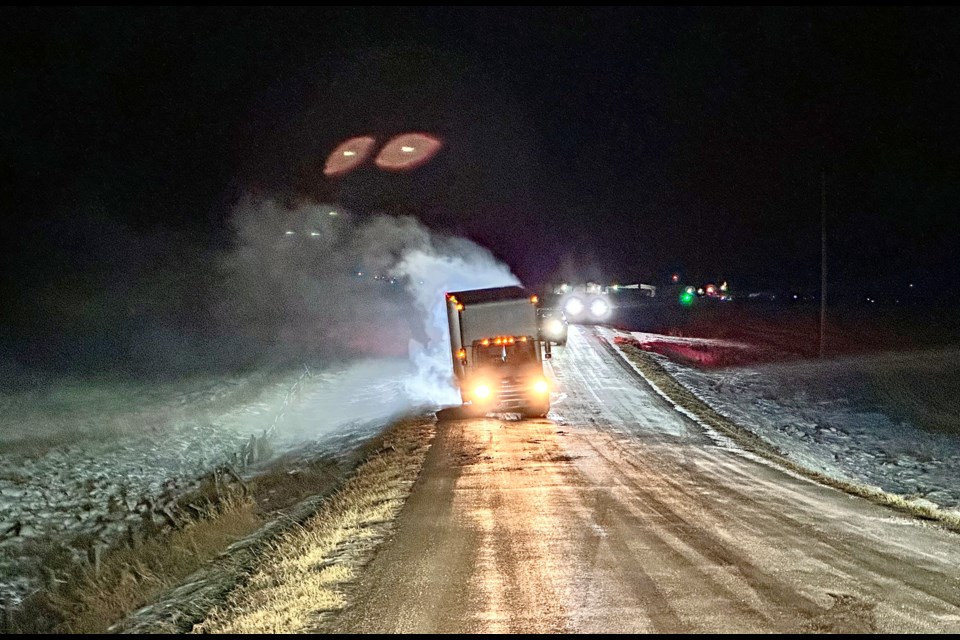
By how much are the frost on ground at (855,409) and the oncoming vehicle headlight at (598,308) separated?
20.1m

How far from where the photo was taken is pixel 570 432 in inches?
747

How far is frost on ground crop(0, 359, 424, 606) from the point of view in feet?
49.8

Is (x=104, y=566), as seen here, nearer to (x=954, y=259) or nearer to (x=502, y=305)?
(x=502, y=305)

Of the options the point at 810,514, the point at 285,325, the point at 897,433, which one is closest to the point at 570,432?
the point at 810,514

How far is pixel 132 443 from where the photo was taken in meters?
21.7

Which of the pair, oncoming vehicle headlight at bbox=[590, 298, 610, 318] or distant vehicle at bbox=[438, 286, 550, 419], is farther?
oncoming vehicle headlight at bbox=[590, 298, 610, 318]

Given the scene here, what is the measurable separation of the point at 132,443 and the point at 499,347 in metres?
11.3

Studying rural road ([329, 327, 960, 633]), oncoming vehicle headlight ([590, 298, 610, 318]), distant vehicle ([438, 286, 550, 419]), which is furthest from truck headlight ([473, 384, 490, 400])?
oncoming vehicle headlight ([590, 298, 610, 318])

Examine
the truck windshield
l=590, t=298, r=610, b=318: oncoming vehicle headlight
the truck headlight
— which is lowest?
the truck headlight

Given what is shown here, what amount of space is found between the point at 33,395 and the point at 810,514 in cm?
2562

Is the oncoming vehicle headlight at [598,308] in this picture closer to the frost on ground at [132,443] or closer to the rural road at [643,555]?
the frost on ground at [132,443]

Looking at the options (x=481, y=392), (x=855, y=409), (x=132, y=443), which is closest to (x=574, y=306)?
(x=855, y=409)

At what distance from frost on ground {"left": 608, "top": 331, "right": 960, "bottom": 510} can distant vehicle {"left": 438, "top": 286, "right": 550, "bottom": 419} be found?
7038 mm

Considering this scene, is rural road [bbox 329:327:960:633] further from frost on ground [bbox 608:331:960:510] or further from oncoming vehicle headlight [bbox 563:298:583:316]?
oncoming vehicle headlight [bbox 563:298:583:316]
